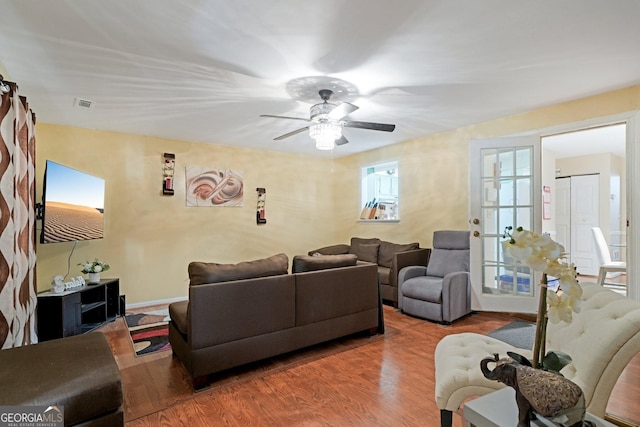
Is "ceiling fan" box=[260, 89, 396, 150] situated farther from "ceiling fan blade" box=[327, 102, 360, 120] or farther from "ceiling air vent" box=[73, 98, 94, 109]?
"ceiling air vent" box=[73, 98, 94, 109]

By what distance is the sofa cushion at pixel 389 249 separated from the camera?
184 inches

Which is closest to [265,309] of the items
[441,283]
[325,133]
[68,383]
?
[68,383]

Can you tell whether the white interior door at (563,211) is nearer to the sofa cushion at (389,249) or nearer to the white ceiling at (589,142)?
the white ceiling at (589,142)

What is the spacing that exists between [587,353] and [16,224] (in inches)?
→ 140

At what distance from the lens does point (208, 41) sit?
2.15 meters

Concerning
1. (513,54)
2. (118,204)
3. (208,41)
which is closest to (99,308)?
(118,204)

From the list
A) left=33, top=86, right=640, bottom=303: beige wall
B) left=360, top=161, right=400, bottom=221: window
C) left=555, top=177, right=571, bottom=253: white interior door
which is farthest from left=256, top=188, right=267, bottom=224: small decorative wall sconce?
left=555, top=177, right=571, bottom=253: white interior door

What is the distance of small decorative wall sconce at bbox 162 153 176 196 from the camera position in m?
4.66

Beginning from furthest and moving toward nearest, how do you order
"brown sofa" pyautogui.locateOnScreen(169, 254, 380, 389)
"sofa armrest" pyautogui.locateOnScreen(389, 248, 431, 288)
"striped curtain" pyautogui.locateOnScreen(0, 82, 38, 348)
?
"sofa armrest" pyautogui.locateOnScreen(389, 248, 431, 288), "brown sofa" pyautogui.locateOnScreen(169, 254, 380, 389), "striped curtain" pyautogui.locateOnScreen(0, 82, 38, 348)

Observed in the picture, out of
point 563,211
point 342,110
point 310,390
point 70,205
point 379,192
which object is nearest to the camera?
point 310,390

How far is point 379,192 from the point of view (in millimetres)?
5980

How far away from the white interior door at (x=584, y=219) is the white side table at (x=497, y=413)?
672cm

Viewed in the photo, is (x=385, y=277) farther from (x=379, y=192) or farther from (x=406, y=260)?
(x=379, y=192)

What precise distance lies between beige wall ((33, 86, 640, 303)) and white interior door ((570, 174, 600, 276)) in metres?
3.81
